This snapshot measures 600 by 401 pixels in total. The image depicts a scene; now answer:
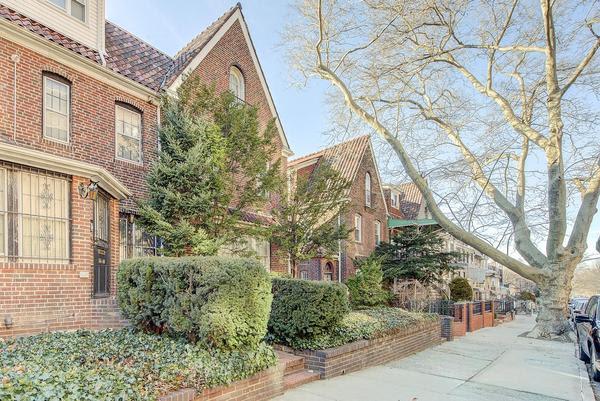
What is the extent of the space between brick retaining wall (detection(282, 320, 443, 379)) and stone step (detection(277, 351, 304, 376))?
0.43ft

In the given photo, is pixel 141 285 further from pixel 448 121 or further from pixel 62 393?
pixel 448 121

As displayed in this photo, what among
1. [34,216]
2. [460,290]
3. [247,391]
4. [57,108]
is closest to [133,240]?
[34,216]

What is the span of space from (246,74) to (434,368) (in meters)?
11.5

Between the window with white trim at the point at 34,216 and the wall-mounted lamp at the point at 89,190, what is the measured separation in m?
0.23

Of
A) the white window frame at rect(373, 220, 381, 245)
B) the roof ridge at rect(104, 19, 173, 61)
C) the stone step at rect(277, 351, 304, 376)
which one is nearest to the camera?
the stone step at rect(277, 351, 304, 376)

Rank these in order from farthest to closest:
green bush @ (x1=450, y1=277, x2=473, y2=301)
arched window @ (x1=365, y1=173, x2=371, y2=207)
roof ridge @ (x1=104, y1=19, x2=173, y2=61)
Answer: arched window @ (x1=365, y1=173, x2=371, y2=207) → green bush @ (x1=450, y1=277, x2=473, y2=301) → roof ridge @ (x1=104, y1=19, x2=173, y2=61)

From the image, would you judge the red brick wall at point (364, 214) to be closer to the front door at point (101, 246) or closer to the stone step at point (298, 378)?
the front door at point (101, 246)

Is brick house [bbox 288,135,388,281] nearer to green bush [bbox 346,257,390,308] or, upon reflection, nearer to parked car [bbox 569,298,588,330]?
green bush [bbox 346,257,390,308]

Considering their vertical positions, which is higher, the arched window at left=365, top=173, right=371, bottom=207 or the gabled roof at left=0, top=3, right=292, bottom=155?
the gabled roof at left=0, top=3, right=292, bottom=155

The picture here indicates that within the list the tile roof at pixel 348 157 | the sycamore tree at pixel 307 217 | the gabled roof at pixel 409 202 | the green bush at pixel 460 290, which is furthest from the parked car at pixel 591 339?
the gabled roof at pixel 409 202

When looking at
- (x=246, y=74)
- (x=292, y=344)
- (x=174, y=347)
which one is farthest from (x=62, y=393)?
(x=246, y=74)

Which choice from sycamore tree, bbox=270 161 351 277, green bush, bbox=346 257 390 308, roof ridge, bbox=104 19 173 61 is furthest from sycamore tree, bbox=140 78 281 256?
green bush, bbox=346 257 390 308

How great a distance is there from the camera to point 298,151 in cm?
1811

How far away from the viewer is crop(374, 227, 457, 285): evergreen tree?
19953 mm
